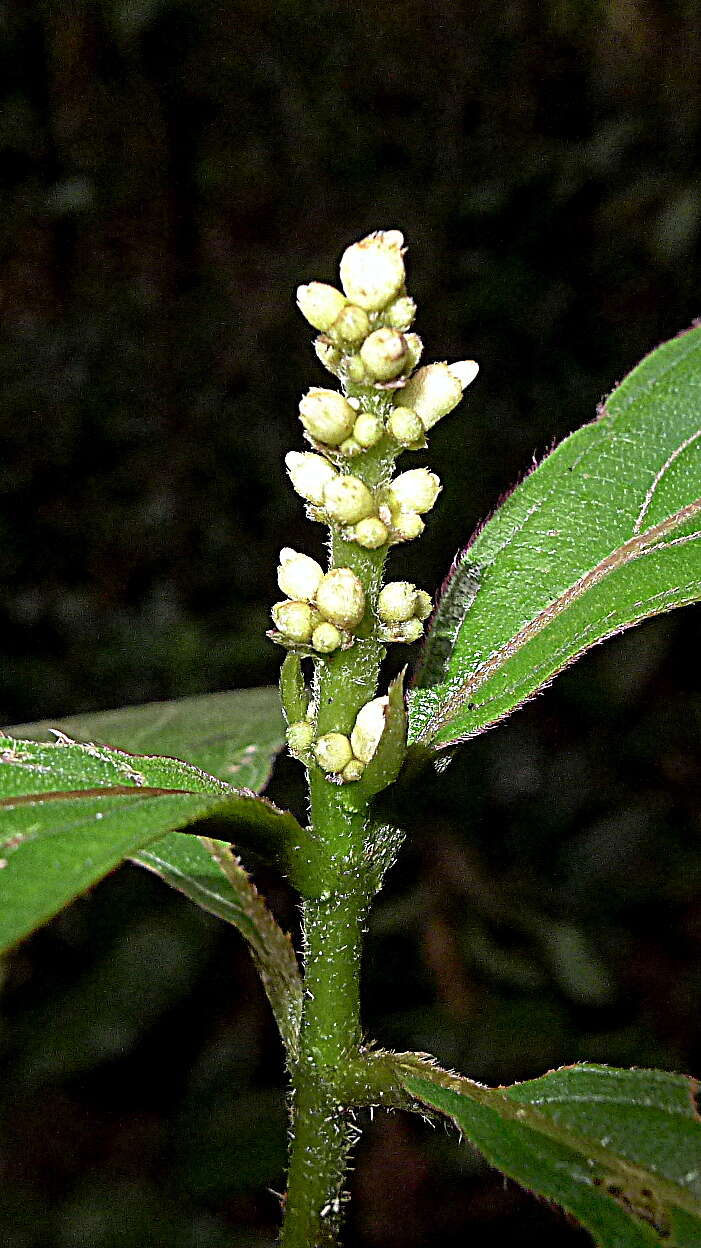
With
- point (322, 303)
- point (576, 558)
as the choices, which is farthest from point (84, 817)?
point (576, 558)

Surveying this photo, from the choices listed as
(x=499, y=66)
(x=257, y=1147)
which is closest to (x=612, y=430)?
(x=257, y=1147)

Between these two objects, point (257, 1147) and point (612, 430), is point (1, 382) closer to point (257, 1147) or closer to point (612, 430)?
point (257, 1147)

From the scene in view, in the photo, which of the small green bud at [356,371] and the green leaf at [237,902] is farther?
the green leaf at [237,902]

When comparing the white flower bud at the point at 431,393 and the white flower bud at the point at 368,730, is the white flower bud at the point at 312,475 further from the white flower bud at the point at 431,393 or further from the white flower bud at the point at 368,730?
the white flower bud at the point at 368,730

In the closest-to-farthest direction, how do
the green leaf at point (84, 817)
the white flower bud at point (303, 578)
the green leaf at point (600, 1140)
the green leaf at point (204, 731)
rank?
1. the green leaf at point (84, 817)
2. the green leaf at point (600, 1140)
3. the white flower bud at point (303, 578)
4. the green leaf at point (204, 731)

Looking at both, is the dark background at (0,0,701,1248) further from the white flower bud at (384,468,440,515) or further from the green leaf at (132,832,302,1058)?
the white flower bud at (384,468,440,515)

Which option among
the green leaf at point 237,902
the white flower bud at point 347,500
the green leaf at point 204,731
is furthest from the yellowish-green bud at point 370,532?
the green leaf at point 204,731

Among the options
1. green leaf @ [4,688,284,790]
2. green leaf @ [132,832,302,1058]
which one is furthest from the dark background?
green leaf @ [132,832,302,1058]
